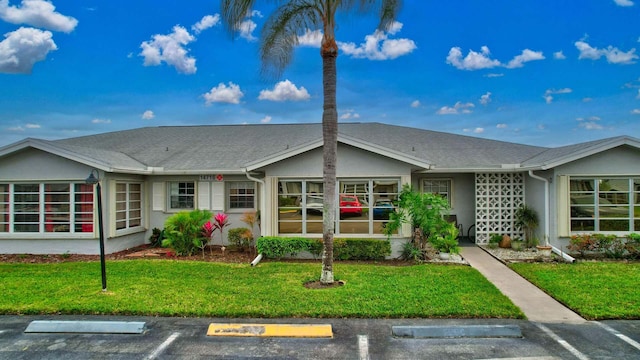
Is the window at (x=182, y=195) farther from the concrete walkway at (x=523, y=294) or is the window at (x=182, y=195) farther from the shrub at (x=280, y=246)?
the concrete walkway at (x=523, y=294)

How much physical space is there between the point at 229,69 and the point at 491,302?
14.0 m

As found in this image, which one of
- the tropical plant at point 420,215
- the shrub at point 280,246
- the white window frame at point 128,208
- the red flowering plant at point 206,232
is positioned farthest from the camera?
the white window frame at point 128,208

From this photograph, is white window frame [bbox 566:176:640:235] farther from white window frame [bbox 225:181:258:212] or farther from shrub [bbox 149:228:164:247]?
shrub [bbox 149:228:164:247]

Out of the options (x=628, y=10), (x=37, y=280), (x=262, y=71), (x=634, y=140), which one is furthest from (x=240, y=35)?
(x=628, y=10)

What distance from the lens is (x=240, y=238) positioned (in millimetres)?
12336

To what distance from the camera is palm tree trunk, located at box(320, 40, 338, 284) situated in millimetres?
8141

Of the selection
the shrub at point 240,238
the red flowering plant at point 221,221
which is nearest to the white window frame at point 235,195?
the red flowering plant at point 221,221

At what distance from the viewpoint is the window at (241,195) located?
13359 millimetres

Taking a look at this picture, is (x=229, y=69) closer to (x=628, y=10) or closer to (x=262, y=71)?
(x=262, y=71)

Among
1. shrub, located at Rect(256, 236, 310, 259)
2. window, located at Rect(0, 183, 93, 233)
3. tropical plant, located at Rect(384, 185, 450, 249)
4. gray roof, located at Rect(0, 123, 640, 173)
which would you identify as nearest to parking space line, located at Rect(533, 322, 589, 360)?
tropical plant, located at Rect(384, 185, 450, 249)

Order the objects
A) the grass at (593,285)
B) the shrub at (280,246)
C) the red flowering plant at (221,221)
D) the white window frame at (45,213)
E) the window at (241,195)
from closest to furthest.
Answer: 1. the grass at (593,285)
2. the shrub at (280,246)
3. the white window frame at (45,213)
4. the red flowering plant at (221,221)
5. the window at (241,195)

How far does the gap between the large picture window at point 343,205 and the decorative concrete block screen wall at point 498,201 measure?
397 centimetres

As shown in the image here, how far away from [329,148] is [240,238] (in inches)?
225

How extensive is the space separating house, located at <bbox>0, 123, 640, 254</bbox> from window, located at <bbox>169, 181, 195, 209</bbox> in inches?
2.1
